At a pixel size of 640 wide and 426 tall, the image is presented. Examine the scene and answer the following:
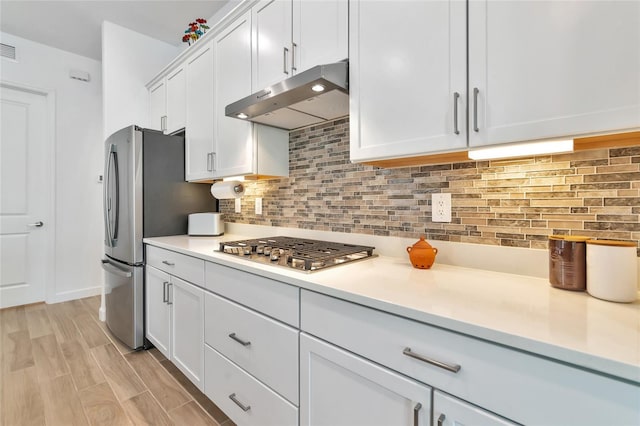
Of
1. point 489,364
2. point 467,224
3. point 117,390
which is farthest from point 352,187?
point 117,390

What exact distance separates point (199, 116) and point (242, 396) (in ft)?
6.37

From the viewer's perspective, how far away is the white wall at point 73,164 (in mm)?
3332

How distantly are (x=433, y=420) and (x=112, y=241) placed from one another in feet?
8.74

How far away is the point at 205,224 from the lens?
236 cm

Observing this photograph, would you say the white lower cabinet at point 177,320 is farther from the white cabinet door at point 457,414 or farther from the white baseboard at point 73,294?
the white baseboard at point 73,294

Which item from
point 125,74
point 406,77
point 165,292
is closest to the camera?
point 406,77

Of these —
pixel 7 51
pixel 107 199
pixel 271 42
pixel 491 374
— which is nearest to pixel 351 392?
pixel 491 374

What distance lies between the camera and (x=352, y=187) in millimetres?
1671

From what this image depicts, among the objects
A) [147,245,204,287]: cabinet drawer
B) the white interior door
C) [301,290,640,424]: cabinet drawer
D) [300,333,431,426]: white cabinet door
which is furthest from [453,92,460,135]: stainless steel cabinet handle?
the white interior door

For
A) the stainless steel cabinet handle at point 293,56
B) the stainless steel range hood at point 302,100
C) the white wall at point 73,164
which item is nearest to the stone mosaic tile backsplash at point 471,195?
the stainless steel range hood at point 302,100

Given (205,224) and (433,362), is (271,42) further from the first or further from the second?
(433,362)

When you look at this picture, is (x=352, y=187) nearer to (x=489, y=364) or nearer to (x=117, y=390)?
(x=489, y=364)

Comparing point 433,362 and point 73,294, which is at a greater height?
point 433,362

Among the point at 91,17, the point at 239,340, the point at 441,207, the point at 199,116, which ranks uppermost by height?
the point at 91,17
